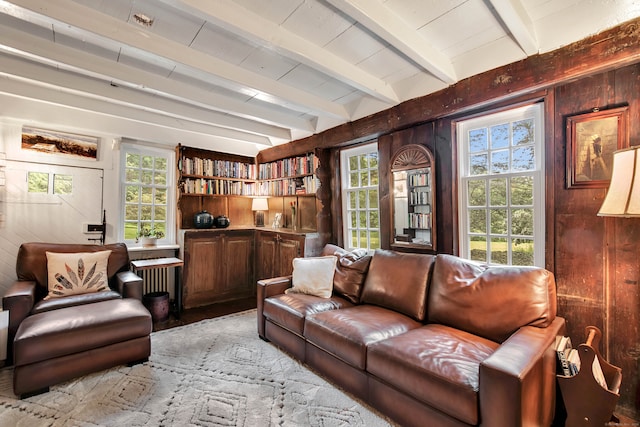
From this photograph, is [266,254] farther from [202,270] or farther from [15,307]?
[15,307]

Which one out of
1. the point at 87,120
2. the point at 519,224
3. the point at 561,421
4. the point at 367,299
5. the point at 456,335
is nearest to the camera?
the point at 561,421

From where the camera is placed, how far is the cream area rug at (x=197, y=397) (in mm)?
1757

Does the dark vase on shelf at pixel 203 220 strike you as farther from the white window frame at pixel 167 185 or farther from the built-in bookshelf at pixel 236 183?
the white window frame at pixel 167 185

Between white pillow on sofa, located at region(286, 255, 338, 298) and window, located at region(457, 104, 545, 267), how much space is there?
1.27 meters

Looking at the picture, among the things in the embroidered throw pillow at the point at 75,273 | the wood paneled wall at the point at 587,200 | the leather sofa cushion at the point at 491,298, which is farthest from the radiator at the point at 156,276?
the wood paneled wall at the point at 587,200

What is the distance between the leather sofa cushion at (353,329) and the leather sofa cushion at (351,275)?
0.30 m

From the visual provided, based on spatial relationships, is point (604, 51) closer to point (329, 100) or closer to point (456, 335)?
point (456, 335)

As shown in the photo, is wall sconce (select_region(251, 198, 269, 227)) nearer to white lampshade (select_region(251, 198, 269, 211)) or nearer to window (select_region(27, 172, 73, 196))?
white lampshade (select_region(251, 198, 269, 211))

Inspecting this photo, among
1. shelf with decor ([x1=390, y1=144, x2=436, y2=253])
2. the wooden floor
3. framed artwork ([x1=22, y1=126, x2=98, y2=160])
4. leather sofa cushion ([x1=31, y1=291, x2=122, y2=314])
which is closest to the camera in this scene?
leather sofa cushion ([x1=31, y1=291, x2=122, y2=314])

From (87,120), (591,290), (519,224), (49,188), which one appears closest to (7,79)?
(87,120)

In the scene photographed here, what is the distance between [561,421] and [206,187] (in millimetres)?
4511

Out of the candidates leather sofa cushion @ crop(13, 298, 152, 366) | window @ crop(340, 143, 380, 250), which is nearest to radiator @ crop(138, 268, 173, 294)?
leather sofa cushion @ crop(13, 298, 152, 366)

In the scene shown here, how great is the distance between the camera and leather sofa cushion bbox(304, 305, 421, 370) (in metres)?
1.91

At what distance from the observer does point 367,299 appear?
263cm
